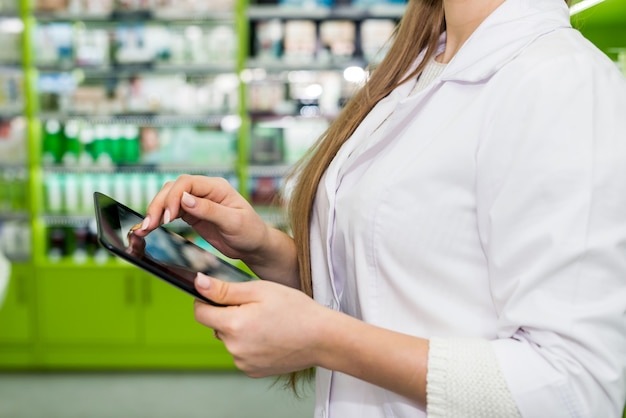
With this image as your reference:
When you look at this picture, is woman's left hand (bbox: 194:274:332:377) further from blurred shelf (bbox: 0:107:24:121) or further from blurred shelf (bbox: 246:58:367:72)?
blurred shelf (bbox: 0:107:24:121)

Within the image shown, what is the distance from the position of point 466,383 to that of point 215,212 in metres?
0.53

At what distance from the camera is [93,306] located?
4004 mm

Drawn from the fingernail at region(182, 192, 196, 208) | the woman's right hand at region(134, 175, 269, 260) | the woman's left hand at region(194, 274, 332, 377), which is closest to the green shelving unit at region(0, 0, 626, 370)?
the woman's right hand at region(134, 175, 269, 260)

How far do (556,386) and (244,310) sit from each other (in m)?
0.35

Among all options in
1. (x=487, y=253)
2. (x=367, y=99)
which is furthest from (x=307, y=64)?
(x=487, y=253)

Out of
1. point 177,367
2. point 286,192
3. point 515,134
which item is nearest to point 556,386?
point 515,134

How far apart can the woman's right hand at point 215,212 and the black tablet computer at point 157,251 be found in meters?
0.06

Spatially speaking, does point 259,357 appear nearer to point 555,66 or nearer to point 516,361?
point 516,361

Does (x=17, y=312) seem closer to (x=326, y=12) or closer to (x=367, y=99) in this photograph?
(x=326, y=12)

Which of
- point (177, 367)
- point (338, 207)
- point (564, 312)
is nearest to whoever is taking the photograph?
point (564, 312)

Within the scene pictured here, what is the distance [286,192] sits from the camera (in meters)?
1.43

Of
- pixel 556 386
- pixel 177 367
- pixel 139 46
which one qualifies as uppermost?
pixel 139 46

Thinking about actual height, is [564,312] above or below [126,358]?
above

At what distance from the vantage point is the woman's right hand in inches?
42.0
